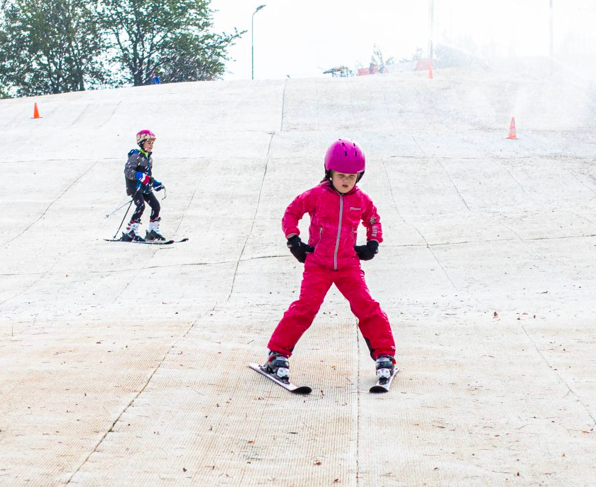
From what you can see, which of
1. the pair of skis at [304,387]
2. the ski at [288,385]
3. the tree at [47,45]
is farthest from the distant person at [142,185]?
the tree at [47,45]

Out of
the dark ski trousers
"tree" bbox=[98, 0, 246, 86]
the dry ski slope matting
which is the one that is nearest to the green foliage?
"tree" bbox=[98, 0, 246, 86]

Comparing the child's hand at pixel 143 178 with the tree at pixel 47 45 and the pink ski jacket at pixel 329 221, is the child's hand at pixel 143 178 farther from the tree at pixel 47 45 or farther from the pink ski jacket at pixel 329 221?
the tree at pixel 47 45

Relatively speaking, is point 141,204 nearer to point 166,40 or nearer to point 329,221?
point 329,221

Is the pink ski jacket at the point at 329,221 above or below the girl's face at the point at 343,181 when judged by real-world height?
below

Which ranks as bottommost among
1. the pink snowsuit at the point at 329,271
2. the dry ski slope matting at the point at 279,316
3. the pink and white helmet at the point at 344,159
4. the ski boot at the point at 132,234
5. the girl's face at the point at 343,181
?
the ski boot at the point at 132,234

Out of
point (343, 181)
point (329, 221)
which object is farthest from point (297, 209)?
point (343, 181)

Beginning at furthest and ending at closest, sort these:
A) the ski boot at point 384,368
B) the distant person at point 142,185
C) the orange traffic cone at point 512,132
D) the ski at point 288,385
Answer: the orange traffic cone at point 512,132 < the distant person at point 142,185 < the ski boot at point 384,368 < the ski at point 288,385

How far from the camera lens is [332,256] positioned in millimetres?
5922

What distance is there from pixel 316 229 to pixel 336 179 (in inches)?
14.6

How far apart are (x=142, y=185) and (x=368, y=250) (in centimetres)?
795

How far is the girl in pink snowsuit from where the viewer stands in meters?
5.87

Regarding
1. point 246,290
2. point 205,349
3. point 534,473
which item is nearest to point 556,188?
point 246,290

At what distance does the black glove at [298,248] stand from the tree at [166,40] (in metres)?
64.1

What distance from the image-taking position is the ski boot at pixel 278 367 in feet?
19.0
